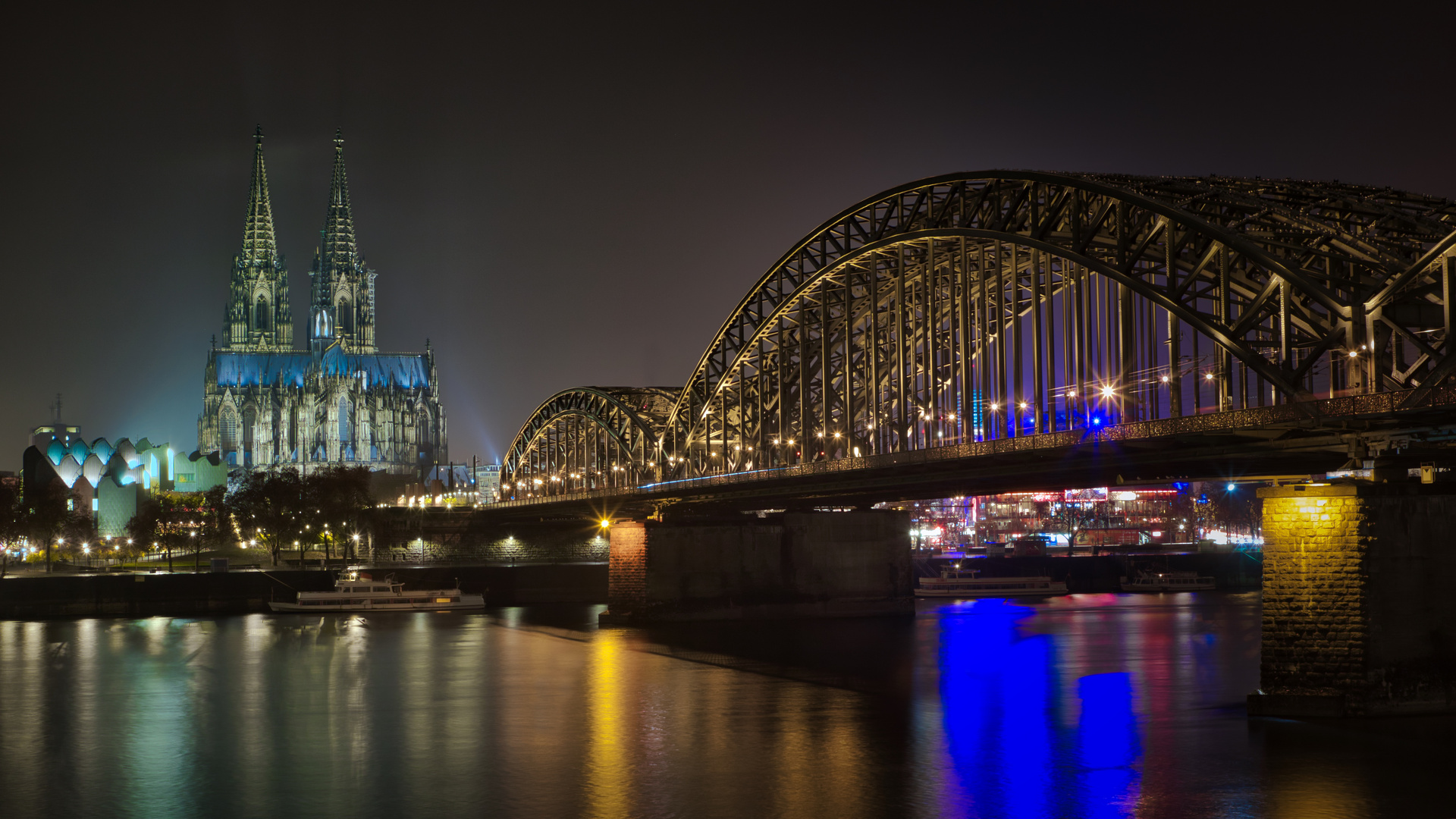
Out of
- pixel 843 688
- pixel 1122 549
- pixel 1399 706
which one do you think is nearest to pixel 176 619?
pixel 843 688

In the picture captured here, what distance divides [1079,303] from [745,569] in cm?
3228

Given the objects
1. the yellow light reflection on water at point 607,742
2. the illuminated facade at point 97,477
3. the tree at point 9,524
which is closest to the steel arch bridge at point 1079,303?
the yellow light reflection on water at point 607,742

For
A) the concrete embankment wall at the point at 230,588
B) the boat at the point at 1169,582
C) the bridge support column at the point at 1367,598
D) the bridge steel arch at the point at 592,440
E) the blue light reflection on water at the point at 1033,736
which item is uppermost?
the bridge steel arch at the point at 592,440

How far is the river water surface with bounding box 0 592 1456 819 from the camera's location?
3086 centimetres

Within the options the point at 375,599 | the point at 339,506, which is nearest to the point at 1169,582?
the point at 375,599

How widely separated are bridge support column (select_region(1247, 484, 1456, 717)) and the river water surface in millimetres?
1000

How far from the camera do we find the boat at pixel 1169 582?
11712cm

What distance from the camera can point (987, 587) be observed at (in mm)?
113688

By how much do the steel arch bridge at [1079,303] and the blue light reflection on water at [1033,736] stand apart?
8.90 m

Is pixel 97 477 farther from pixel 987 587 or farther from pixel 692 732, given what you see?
pixel 692 732

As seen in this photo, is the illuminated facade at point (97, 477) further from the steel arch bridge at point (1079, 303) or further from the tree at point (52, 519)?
the steel arch bridge at point (1079, 303)

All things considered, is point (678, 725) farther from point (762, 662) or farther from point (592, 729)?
point (762, 662)

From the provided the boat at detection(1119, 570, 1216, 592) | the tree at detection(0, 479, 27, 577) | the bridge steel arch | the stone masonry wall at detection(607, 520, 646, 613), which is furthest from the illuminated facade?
the boat at detection(1119, 570, 1216, 592)

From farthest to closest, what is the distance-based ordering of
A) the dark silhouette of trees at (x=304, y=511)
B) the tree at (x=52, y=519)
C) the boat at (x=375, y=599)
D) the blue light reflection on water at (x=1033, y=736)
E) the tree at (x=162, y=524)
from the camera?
1. the tree at (x=162, y=524)
2. the dark silhouette of trees at (x=304, y=511)
3. the tree at (x=52, y=519)
4. the boat at (x=375, y=599)
5. the blue light reflection on water at (x=1033, y=736)
